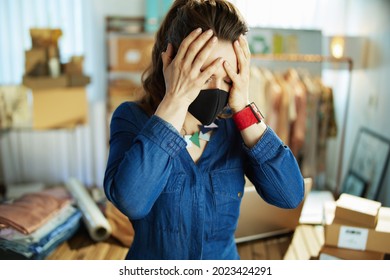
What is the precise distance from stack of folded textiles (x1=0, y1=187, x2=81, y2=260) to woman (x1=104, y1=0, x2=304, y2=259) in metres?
0.32

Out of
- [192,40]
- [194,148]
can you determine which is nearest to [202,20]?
[192,40]

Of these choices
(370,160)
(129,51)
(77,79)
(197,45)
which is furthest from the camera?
(129,51)

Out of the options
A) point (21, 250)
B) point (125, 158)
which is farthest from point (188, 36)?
point (21, 250)

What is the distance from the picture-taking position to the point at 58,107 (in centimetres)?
216

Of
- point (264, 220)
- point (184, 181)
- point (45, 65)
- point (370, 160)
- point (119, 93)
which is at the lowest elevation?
point (370, 160)

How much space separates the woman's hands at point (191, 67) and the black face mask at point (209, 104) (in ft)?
0.17

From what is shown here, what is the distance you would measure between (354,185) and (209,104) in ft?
5.31

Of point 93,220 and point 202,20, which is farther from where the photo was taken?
point 93,220

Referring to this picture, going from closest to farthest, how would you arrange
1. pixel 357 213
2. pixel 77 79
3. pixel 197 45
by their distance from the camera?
pixel 197 45, pixel 357 213, pixel 77 79

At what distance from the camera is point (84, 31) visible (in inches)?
108

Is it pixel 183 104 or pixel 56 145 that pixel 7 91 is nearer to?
A: pixel 56 145

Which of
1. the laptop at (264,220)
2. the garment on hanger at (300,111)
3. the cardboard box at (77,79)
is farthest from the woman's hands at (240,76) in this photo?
the cardboard box at (77,79)

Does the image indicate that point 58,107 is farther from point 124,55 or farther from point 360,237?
point 360,237
